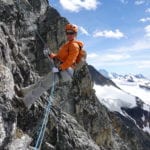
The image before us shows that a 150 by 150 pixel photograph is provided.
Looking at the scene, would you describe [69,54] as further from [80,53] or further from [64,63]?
[80,53]

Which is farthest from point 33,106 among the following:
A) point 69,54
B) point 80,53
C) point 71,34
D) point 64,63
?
point 71,34

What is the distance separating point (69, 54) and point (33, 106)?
616 cm

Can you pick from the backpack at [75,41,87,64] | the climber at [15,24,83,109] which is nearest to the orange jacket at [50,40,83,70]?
the climber at [15,24,83,109]

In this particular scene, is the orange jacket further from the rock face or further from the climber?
the rock face

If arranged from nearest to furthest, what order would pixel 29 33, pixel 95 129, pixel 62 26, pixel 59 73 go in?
pixel 59 73, pixel 29 33, pixel 95 129, pixel 62 26

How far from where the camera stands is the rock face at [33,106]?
18047mm

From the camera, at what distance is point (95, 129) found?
55.3 metres

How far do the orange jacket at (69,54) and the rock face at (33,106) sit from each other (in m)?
2.82

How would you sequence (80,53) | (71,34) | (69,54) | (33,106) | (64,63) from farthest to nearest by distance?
1. (33,106)
2. (80,53)
3. (71,34)
4. (69,54)
5. (64,63)

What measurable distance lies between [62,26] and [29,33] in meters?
13.7

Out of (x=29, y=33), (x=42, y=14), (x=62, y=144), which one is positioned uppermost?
(x=42, y=14)

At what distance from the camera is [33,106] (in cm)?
2316

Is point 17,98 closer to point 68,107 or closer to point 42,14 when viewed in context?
point 68,107


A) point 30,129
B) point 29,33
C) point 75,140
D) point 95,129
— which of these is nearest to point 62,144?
point 75,140
